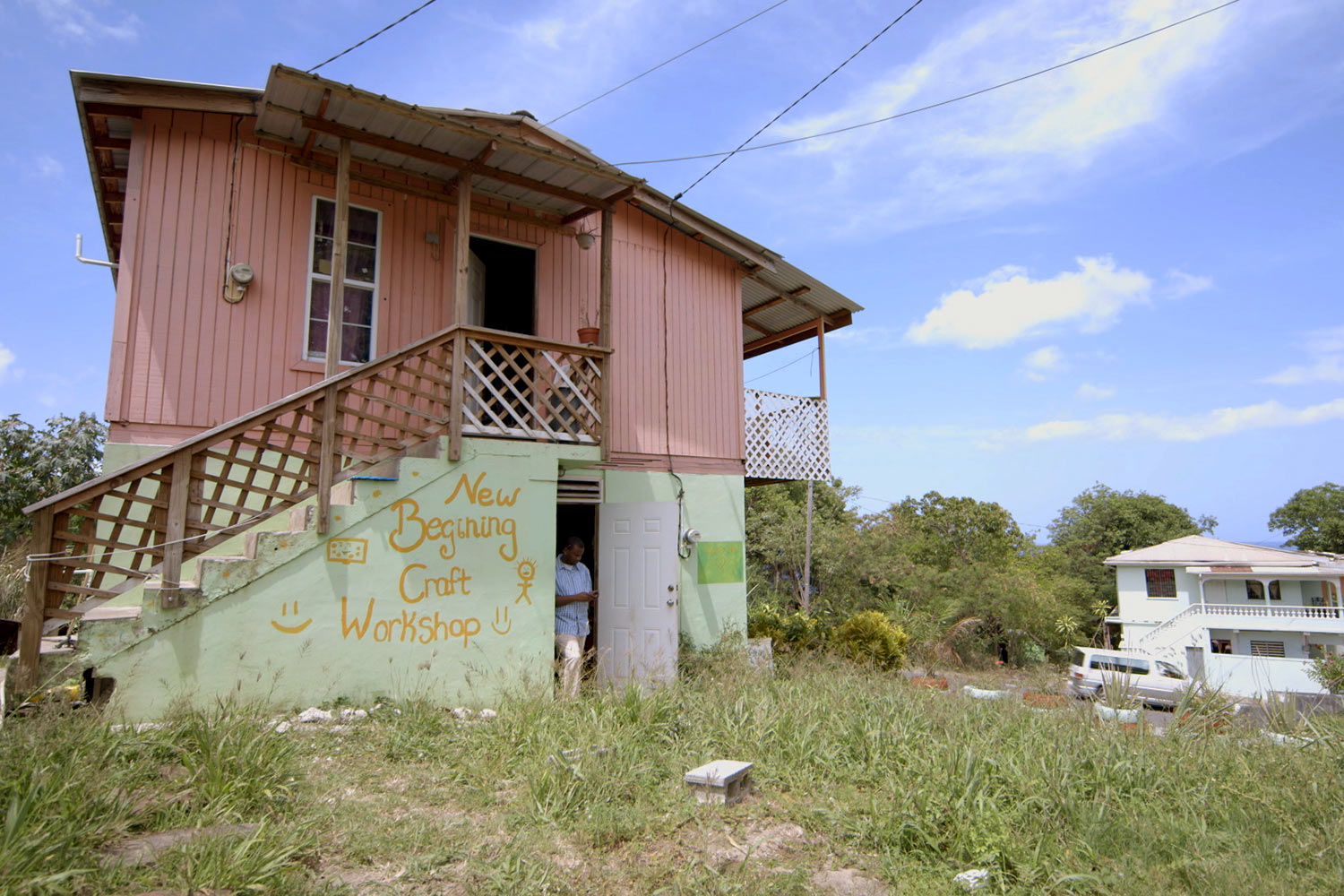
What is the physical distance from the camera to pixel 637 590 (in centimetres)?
848

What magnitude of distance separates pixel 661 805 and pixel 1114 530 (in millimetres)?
44402

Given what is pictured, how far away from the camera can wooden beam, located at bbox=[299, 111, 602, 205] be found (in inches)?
257

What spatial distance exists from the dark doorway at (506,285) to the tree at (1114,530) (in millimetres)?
37416

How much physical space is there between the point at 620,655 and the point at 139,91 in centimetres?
696

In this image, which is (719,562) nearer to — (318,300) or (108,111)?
(318,300)

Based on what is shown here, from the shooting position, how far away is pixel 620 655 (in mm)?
8414

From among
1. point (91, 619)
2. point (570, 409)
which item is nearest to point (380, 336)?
point (570, 409)

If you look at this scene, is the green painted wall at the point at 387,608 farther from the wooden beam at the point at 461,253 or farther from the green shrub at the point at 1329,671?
the green shrub at the point at 1329,671

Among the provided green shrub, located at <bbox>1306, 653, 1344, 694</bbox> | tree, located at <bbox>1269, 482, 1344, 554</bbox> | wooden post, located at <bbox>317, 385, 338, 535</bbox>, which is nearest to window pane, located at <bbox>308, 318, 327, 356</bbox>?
wooden post, located at <bbox>317, 385, 338, 535</bbox>

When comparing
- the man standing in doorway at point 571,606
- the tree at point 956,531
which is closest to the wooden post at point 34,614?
the man standing in doorway at point 571,606

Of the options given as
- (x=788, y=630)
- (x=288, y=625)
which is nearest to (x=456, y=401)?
(x=288, y=625)

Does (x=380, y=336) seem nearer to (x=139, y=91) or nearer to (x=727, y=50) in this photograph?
(x=139, y=91)

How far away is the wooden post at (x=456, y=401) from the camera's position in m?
6.61

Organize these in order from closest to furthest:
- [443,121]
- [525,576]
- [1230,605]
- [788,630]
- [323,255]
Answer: [443,121], [525,576], [323,255], [788,630], [1230,605]
